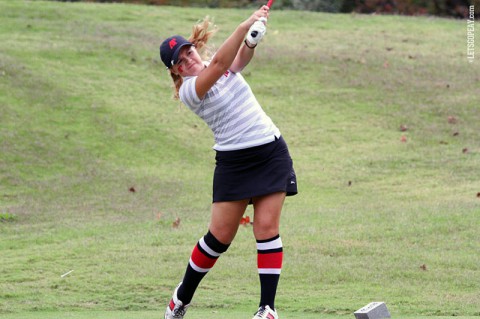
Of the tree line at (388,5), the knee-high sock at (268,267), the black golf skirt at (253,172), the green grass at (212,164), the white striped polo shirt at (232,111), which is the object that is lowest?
the tree line at (388,5)

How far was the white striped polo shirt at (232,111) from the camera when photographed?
6.84 metres

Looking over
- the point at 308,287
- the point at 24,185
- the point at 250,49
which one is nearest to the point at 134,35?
the point at 24,185

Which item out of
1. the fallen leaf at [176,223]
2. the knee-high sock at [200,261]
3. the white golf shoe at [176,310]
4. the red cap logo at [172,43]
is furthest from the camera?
the fallen leaf at [176,223]

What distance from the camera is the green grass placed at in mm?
9688

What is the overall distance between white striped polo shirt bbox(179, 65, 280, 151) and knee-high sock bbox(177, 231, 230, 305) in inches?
30.0

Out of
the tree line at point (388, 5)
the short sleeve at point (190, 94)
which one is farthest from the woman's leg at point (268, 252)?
the tree line at point (388, 5)

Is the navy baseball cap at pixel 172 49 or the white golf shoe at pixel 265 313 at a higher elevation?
the navy baseball cap at pixel 172 49

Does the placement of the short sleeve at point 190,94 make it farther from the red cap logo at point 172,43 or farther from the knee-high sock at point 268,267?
the knee-high sock at point 268,267

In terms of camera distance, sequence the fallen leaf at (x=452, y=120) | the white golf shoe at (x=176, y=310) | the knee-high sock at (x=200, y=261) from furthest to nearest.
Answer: the fallen leaf at (x=452, y=120), the white golf shoe at (x=176, y=310), the knee-high sock at (x=200, y=261)

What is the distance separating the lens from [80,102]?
64.5ft

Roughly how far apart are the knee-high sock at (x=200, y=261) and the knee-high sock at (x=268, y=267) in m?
0.39

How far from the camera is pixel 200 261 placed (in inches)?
283

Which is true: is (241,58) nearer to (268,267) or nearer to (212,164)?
(268,267)

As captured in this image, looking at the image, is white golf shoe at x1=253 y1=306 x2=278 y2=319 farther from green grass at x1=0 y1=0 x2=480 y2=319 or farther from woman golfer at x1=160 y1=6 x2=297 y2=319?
green grass at x1=0 y1=0 x2=480 y2=319
